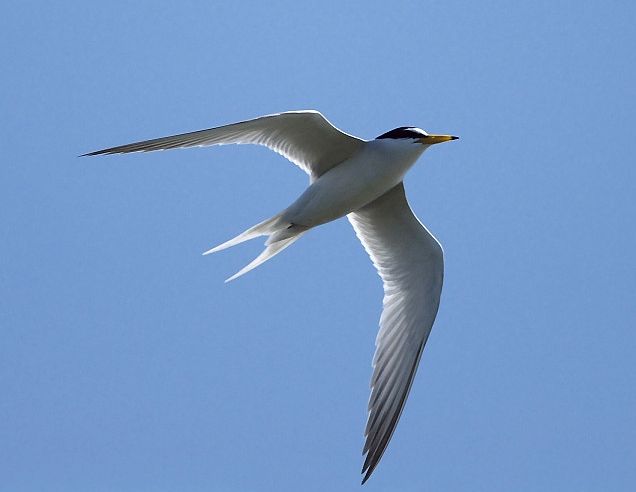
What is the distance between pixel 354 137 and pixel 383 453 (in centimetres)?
281

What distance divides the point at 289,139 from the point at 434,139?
1.29 meters

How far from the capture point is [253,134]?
7883 mm

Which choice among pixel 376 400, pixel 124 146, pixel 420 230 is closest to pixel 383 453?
pixel 376 400

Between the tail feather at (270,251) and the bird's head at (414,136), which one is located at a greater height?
the bird's head at (414,136)

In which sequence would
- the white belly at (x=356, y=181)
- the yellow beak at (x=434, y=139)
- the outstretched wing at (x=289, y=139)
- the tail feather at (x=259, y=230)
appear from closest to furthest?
1. the outstretched wing at (x=289, y=139)
2. the yellow beak at (x=434, y=139)
3. the white belly at (x=356, y=181)
4. the tail feather at (x=259, y=230)

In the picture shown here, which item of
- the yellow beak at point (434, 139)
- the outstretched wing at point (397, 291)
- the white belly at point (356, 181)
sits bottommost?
the outstretched wing at point (397, 291)

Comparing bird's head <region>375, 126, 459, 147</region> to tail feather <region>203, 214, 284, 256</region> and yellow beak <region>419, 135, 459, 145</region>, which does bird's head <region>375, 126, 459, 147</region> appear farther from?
tail feather <region>203, 214, 284, 256</region>

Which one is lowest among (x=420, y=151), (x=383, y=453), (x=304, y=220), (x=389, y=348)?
(x=383, y=453)

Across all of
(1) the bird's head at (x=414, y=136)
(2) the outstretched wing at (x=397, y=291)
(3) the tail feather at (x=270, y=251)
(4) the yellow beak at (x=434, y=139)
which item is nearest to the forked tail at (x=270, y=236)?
(3) the tail feather at (x=270, y=251)

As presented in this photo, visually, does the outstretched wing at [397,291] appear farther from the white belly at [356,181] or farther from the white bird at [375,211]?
the white belly at [356,181]

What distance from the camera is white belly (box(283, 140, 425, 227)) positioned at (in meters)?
8.05

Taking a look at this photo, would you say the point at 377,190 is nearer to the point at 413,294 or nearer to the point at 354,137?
the point at 354,137

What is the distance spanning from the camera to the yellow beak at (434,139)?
26.0ft

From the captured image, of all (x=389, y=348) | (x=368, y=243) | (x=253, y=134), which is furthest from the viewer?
(x=368, y=243)
